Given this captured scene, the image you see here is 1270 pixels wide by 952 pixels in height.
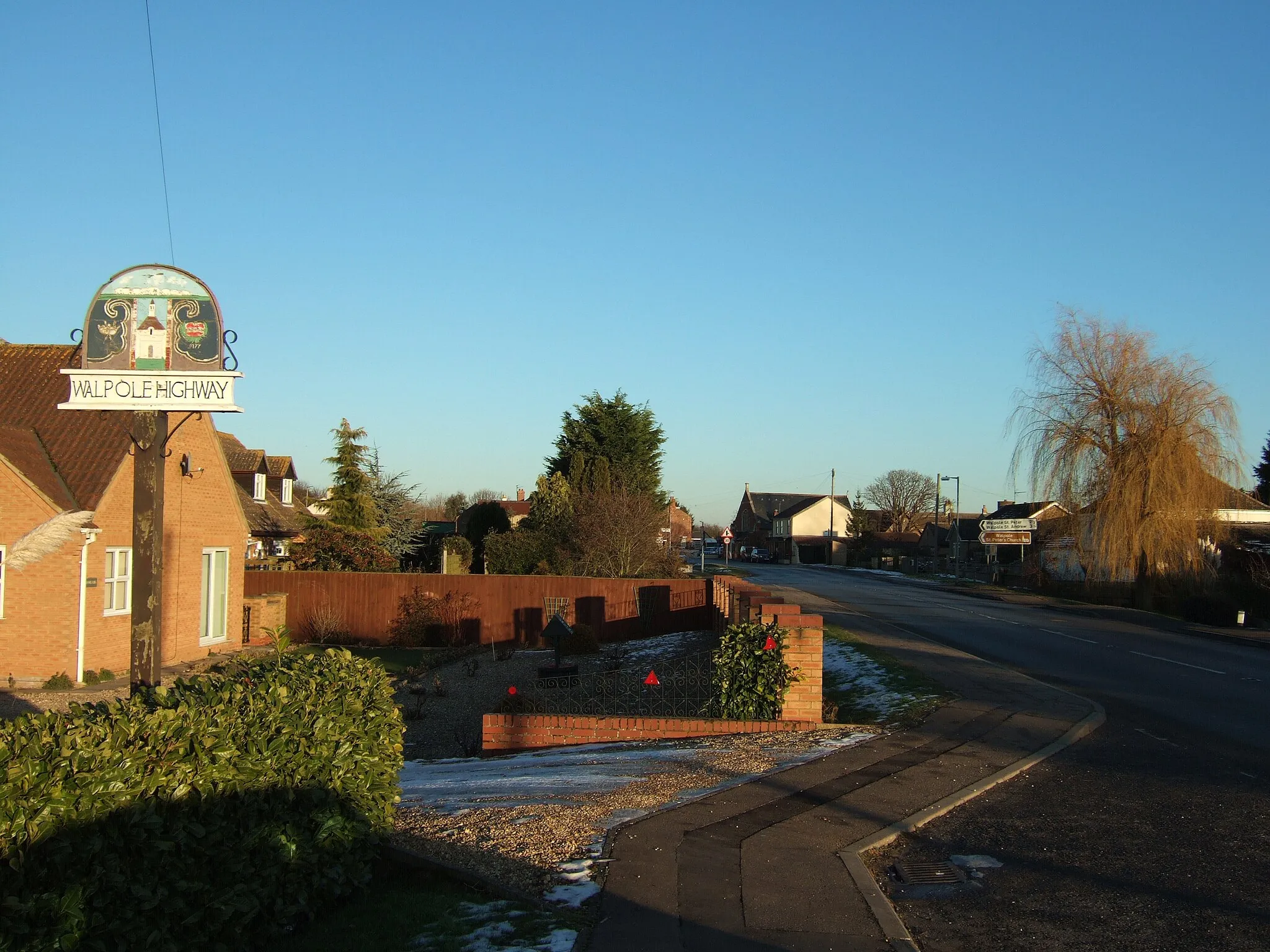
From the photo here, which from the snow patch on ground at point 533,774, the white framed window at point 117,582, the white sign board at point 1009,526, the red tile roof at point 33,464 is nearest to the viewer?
the snow patch on ground at point 533,774

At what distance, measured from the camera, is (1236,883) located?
652cm

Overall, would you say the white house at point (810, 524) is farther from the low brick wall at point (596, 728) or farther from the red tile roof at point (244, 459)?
the low brick wall at point (596, 728)

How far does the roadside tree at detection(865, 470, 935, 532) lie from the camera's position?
4286 inches

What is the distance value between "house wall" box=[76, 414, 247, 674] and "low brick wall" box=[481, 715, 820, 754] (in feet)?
31.9

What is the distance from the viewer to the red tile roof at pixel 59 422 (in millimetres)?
19719

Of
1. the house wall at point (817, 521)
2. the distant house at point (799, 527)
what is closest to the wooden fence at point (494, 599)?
the distant house at point (799, 527)

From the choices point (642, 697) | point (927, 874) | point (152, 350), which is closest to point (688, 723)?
point (642, 697)

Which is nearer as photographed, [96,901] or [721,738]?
[96,901]

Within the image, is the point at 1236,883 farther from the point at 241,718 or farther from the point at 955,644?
the point at 955,644

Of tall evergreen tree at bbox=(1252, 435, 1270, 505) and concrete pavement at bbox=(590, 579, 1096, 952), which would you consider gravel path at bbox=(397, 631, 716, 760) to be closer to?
concrete pavement at bbox=(590, 579, 1096, 952)

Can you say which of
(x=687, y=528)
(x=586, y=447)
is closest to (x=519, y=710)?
(x=586, y=447)

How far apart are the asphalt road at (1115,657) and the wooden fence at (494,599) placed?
6.51 m

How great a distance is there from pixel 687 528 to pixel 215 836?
8871 cm

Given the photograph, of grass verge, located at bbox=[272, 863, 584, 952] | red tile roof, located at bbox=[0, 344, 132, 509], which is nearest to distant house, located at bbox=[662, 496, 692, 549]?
red tile roof, located at bbox=[0, 344, 132, 509]
